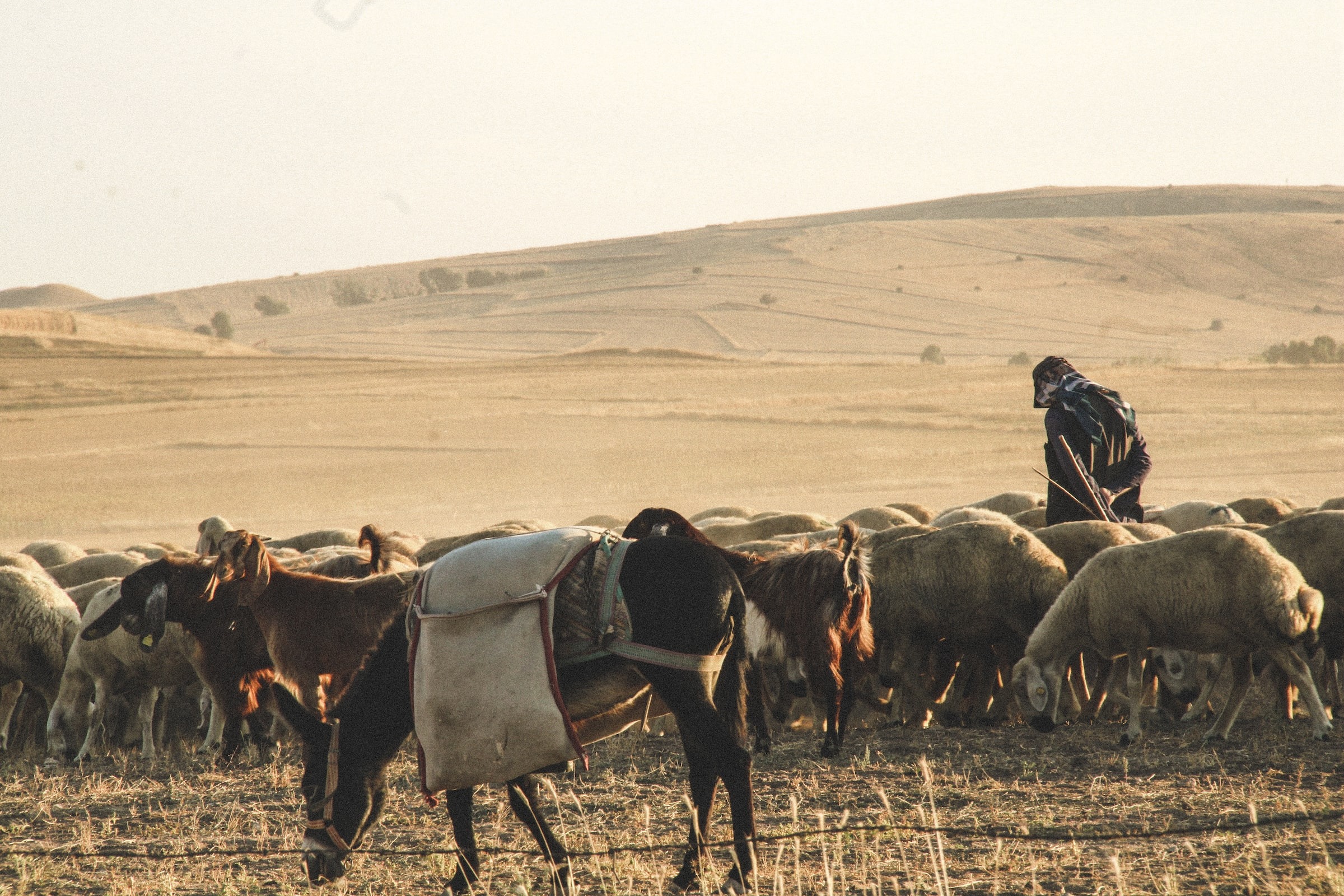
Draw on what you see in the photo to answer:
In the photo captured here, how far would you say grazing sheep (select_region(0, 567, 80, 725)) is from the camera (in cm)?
979

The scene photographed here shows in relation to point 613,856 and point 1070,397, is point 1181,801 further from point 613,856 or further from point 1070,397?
point 1070,397

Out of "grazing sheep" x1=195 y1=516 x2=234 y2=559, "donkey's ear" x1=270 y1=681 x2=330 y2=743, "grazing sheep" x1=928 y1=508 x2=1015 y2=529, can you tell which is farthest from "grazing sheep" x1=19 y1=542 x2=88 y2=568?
"donkey's ear" x1=270 y1=681 x2=330 y2=743

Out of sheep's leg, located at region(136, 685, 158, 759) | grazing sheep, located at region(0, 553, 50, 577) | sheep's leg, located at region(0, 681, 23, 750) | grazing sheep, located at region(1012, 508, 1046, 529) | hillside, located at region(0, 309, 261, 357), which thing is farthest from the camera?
hillside, located at region(0, 309, 261, 357)

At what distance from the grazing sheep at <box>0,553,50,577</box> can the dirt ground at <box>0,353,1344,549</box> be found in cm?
1224

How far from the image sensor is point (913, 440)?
36.8 m

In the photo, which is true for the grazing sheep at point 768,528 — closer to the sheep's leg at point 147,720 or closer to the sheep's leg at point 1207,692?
the sheep's leg at point 1207,692

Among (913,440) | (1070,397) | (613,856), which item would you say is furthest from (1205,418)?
(613,856)

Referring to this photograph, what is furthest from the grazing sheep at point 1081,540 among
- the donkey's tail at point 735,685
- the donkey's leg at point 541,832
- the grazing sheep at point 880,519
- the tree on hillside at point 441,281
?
the tree on hillside at point 441,281

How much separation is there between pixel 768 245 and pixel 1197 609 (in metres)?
107

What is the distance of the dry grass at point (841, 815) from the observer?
5387 millimetres

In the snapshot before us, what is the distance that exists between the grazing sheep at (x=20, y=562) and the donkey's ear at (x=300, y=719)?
7.00 metres

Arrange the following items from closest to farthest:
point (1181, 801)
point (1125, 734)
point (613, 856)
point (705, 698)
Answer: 1. point (705, 698)
2. point (613, 856)
3. point (1181, 801)
4. point (1125, 734)

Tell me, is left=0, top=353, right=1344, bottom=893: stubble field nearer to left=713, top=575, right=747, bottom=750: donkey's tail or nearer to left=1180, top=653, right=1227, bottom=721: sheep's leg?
left=1180, top=653, right=1227, bottom=721: sheep's leg

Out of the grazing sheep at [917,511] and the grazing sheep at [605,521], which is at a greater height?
the grazing sheep at [917,511]
